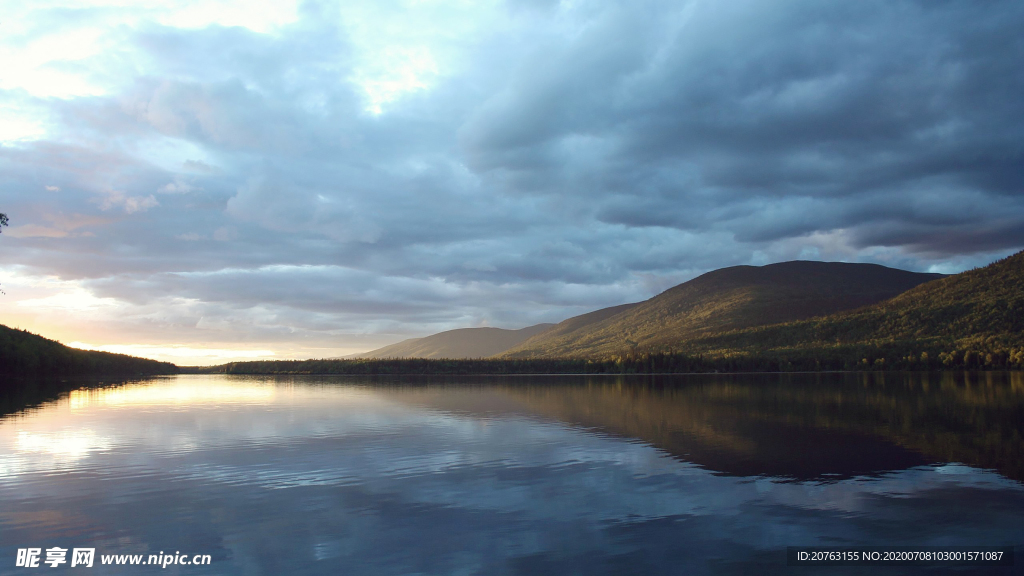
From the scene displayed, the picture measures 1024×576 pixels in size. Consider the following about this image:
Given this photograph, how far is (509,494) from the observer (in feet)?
77.8

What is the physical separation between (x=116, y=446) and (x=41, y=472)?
8.98m

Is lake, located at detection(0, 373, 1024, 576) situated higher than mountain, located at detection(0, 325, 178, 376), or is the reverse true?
mountain, located at detection(0, 325, 178, 376)

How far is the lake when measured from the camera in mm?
17094

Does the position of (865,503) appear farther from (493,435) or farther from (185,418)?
(185,418)

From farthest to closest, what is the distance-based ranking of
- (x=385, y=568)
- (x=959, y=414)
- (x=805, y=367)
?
(x=805, y=367) < (x=959, y=414) < (x=385, y=568)

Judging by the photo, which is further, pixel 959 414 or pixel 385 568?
pixel 959 414

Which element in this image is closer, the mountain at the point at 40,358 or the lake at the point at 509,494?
the lake at the point at 509,494

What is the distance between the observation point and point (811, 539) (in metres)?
18.1

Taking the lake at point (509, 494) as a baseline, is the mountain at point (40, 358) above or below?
above

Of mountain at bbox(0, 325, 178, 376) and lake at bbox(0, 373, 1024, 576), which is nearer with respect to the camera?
lake at bbox(0, 373, 1024, 576)

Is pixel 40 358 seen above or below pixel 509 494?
above

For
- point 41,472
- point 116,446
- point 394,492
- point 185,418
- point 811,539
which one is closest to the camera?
point 811,539

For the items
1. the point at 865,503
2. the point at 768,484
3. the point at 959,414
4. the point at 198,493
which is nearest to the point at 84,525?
the point at 198,493

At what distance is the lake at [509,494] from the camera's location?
17094mm
